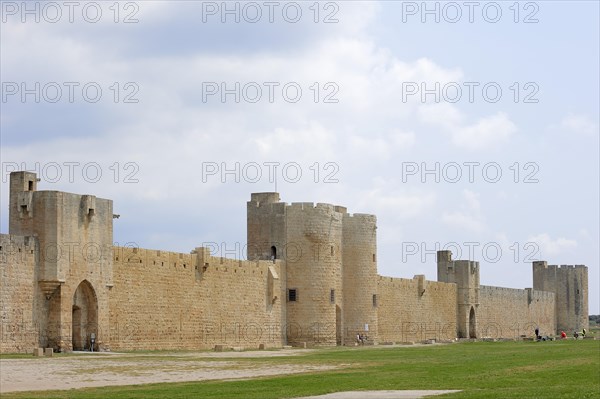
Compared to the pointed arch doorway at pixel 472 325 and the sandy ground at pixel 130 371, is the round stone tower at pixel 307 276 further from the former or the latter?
the pointed arch doorway at pixel 472 325

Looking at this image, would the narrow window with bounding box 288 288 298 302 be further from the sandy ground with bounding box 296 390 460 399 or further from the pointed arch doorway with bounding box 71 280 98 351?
the sandy ground with bounding box 296 390 460 399

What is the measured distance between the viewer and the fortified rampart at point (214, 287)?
31.1 metres

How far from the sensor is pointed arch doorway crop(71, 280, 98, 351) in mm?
32562

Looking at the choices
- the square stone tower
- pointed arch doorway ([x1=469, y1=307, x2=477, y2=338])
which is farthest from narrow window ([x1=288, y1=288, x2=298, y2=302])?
pointed arch doorway ([x1=469, y1=307, x2=477, y2=338])

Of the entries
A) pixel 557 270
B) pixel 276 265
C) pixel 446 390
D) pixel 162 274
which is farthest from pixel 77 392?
pixel 557 270

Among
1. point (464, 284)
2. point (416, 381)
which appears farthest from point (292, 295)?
point (416, 381)

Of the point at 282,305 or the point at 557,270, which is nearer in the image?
the point at 282,305

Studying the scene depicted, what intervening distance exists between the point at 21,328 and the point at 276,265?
14781 mm

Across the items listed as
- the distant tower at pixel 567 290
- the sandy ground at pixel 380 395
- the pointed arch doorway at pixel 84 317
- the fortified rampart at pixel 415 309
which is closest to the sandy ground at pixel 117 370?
the pointed arch doorway at pixel 84 317

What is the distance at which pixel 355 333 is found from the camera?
46.9 meters

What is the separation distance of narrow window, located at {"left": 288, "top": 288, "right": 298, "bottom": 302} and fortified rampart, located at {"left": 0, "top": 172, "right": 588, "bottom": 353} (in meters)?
0.05

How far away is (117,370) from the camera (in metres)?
23.9

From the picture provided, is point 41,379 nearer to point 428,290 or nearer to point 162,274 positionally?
point 162,274

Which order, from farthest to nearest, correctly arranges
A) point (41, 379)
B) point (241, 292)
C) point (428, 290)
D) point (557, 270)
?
1. point (557, 270)
2. point (428, 290)
3. point (241, 292)
4. point (41, 379)
